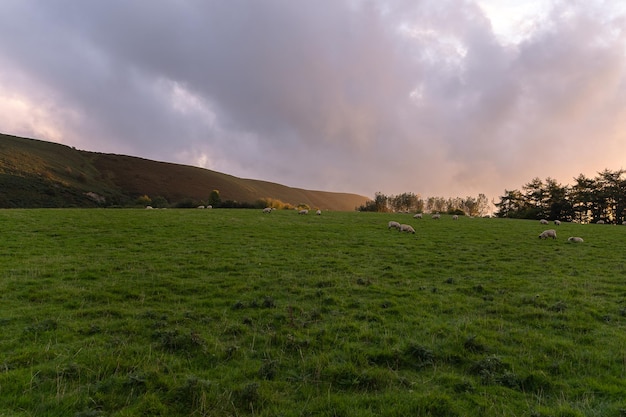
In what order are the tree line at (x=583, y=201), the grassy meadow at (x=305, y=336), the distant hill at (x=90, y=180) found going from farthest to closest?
the distant hill at (x=90, y=180) → the tree line at (x=583, y=201) → the grassy meadow at (x=305, y=336)

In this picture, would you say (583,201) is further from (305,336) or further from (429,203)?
(305,336)

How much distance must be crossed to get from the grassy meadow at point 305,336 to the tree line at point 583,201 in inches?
2779

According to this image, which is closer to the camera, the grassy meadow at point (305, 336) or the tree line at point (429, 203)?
the grassy meadow at point (305, 336)

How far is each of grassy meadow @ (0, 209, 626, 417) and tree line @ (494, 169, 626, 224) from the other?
70589 mm

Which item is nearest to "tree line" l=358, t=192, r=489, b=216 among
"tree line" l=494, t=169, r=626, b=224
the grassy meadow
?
"tree line" l=494, t=169, r=626, b=224

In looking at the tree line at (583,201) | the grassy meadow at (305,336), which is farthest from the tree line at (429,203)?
the grassy meadow at (305,336)

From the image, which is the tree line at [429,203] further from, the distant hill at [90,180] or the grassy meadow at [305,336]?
the grassy meadow at [305,336]

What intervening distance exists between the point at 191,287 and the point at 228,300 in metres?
2.12

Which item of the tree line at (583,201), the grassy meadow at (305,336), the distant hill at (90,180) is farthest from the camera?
the distant hill at (90,180)

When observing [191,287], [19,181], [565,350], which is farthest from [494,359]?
[19,181]

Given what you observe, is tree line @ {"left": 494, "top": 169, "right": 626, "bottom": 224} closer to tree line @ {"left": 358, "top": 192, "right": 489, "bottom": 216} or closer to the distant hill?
tree line @ {"left": 358, "top": 192, "right": 489, "bottom": 216}

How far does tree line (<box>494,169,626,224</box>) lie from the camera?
229ft

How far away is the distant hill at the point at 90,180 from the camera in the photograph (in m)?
84.1

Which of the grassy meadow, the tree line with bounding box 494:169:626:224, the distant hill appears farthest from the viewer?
the distant hill
